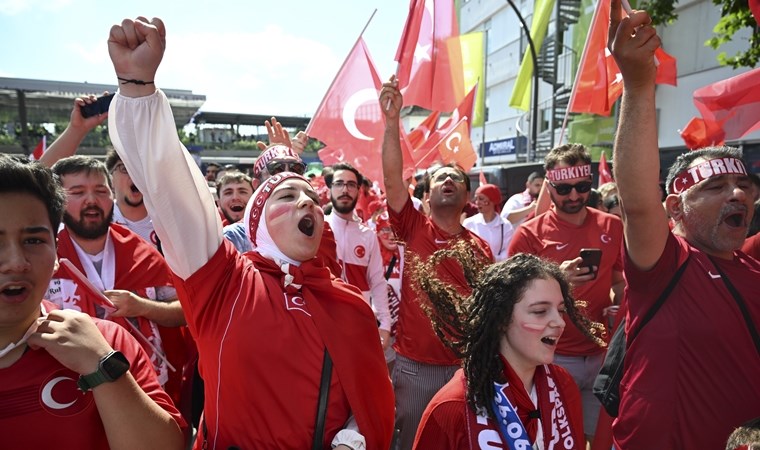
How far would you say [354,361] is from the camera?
1.85 m

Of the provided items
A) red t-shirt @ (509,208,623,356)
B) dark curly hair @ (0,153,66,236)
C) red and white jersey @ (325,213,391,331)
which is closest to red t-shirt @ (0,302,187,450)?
dark curly hair @ (0,153,66,236)

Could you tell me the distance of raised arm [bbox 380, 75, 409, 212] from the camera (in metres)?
3.46

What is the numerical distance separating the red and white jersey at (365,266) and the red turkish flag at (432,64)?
6.84 ft

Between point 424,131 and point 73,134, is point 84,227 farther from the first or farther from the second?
point 424,131

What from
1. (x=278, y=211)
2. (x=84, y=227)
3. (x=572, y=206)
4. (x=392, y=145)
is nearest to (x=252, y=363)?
(x=278, y=211)

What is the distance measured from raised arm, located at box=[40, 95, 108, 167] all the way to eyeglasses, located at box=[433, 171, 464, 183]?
2392 millimetres

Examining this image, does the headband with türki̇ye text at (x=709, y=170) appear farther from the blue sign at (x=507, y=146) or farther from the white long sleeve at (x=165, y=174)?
the blue sign at (x=507, y=146)

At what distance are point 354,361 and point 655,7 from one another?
9.78 m

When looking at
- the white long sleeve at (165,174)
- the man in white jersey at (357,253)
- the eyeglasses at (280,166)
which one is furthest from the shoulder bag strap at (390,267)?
the white long sleeve at (165,174)

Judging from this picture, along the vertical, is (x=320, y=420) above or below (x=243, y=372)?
below

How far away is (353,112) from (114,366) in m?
4.55

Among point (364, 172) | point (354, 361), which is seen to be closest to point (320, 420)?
point (354, 361)

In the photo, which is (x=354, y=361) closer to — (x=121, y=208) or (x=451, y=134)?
(x=121, y=208)

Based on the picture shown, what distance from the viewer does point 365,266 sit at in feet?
14.3
